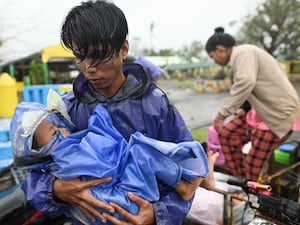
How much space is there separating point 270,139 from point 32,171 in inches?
97.6

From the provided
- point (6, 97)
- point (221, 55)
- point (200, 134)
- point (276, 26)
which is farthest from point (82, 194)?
point (276, 26)

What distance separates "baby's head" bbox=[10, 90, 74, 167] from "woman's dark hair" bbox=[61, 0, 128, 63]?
0.91 feet

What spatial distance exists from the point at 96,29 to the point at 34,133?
1.52 ft

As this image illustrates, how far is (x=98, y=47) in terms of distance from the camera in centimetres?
100

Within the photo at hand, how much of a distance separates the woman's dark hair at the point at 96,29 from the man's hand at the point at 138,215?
540 mm

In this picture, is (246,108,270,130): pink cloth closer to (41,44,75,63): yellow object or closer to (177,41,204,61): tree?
(41,44,75,63): yellow object

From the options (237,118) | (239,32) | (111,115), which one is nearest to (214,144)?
(237,118)

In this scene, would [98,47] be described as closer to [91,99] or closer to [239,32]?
[91,99]

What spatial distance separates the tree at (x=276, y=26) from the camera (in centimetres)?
2296

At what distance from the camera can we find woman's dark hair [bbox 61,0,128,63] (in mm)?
986

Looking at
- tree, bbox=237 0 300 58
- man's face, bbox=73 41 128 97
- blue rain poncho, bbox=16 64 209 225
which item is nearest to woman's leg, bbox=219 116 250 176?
blue rain poncho, bbox=16 64 209 225

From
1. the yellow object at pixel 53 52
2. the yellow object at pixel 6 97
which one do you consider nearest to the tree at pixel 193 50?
the yellow object at pixel 53 52

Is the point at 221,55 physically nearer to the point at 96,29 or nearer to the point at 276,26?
the point at 96,29

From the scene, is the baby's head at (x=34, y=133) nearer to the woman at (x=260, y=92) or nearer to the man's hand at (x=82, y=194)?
the man's hand at (x=82, y=194)
